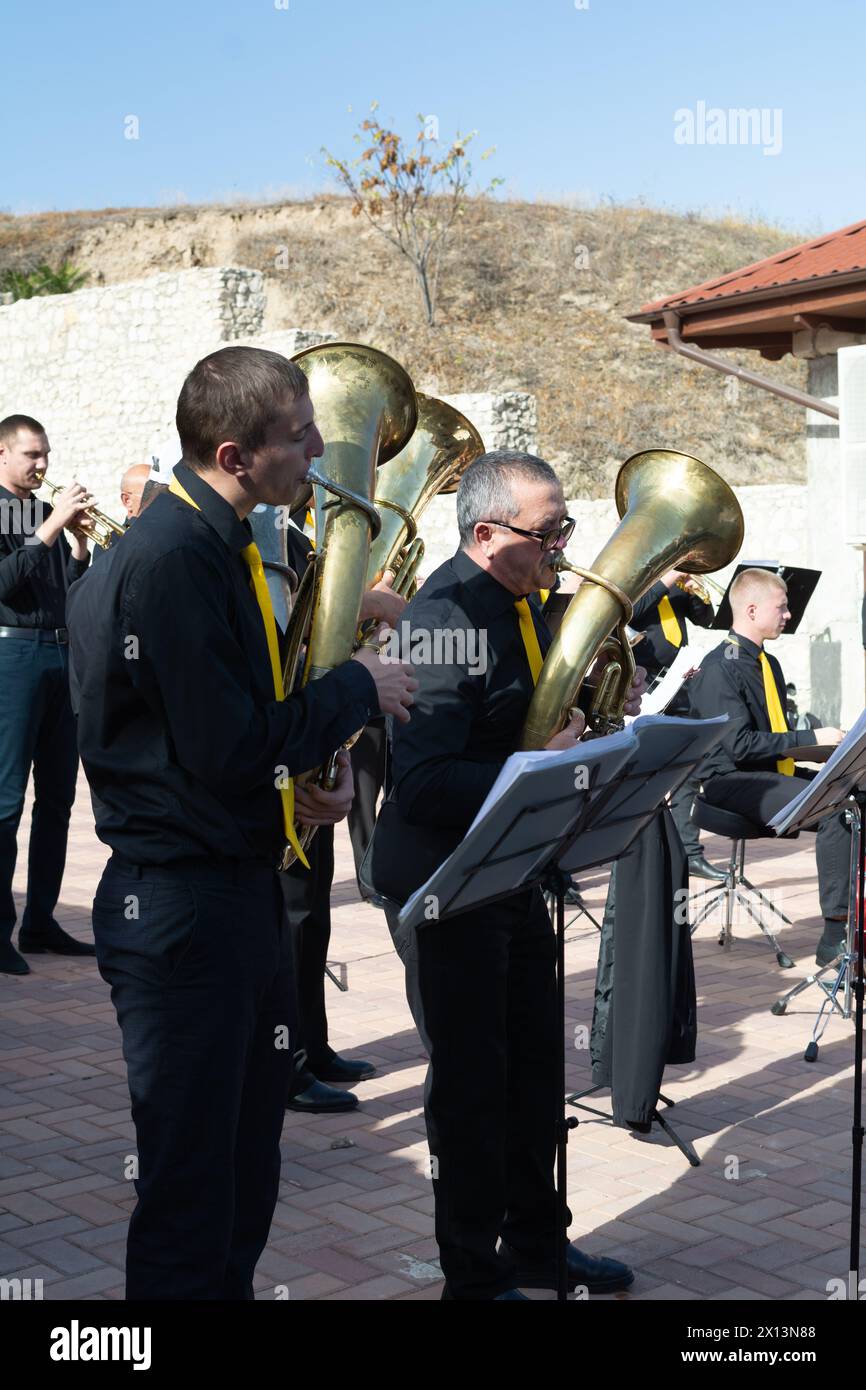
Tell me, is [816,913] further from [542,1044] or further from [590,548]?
[590,548]

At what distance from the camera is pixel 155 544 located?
244 centimetres

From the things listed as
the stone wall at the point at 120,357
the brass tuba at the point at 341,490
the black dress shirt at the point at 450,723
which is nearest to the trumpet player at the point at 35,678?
the brass tuba at the point at 341,490

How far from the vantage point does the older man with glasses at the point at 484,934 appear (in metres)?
3.27

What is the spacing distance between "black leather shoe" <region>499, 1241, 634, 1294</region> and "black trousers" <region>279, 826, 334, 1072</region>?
1422mm

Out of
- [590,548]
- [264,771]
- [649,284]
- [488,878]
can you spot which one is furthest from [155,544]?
[649,284]

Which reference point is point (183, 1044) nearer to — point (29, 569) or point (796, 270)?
point (29, 569)

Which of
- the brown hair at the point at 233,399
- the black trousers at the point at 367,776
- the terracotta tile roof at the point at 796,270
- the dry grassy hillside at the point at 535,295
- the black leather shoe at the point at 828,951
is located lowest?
the black leather shoe at the point at 828,951

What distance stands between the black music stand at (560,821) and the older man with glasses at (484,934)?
0.17 metres

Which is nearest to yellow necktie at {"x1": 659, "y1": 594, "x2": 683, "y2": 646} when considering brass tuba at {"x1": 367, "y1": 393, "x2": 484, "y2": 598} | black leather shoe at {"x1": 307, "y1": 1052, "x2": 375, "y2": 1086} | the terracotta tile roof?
the terracotta tile roof

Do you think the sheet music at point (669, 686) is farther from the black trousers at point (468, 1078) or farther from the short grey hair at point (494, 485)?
the black trousers at point (468, 1078)

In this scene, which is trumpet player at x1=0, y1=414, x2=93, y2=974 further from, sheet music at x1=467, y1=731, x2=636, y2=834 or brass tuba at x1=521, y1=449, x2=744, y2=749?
sheet music at x1=467, y1=731, x2=636, y2=834

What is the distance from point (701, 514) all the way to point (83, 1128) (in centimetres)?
276

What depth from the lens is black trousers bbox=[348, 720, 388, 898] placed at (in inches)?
281

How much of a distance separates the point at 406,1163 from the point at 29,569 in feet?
9.63
